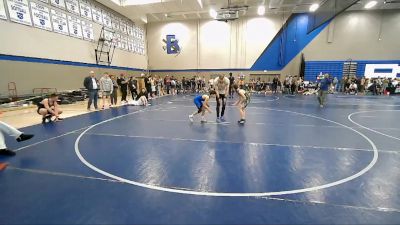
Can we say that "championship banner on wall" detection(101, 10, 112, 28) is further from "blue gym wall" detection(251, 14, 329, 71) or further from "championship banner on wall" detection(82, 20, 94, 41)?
"blue gym wall" detection(251, 14, 329, 71)

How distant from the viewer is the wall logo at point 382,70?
69.3 ft

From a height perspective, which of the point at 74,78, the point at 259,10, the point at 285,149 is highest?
the point at 259,10

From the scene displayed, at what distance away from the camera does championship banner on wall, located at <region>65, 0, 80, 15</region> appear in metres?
13.3

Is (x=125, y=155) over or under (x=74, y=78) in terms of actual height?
under

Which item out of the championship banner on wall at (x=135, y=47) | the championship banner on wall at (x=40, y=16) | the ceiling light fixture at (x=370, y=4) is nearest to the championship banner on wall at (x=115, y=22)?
the championship banner on wall at (x=135, y=47)

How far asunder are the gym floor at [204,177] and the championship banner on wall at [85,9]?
1151 cm

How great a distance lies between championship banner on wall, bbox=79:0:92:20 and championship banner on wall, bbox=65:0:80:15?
0.37 metres

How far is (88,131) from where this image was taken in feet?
20.8

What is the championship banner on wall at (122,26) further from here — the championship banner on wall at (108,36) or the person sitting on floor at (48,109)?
the person sitting on floor at (48,109)

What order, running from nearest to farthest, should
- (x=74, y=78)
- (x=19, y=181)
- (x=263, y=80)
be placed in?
(x=19, y=181), (x=74, y=78), (x=263, y=80)

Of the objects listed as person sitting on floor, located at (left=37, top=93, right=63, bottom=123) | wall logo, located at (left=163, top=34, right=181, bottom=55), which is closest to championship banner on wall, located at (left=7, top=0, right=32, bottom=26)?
person sitting on floor, located at (left=37, top=93, right=63, bottom=123)

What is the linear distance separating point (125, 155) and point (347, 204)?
3.74 meters

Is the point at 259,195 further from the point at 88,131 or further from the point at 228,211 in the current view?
the point at 88,131

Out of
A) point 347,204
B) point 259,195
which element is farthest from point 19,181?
point 347,204
